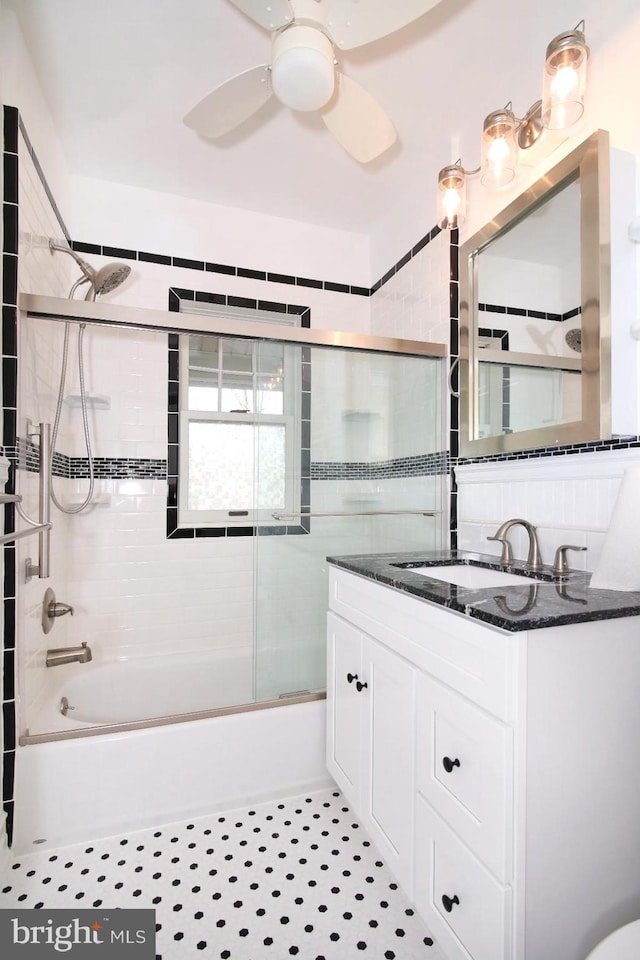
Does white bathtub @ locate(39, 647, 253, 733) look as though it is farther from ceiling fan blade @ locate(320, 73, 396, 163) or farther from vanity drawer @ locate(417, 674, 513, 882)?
ceiling fan blade @ locate(320, 73, 396, 163)

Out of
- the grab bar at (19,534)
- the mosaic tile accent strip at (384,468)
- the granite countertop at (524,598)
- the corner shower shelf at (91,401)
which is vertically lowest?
the granite countertop at (524,598)

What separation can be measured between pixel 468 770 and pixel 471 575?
726mm

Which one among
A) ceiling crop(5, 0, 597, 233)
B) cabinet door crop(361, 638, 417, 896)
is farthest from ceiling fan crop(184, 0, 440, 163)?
cabinet door crop(361, 638, 417, 896)

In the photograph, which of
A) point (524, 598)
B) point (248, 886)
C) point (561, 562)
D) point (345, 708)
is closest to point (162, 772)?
point (248, 886)

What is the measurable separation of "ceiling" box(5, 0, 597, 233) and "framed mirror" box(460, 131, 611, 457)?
0.42 metres

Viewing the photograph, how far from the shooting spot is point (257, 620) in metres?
1.88

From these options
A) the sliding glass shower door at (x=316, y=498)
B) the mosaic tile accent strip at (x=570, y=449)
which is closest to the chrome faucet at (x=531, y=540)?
the mosaic tile accent strip at (x=570, y=449)

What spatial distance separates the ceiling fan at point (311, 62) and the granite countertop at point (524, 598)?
1.36 metres

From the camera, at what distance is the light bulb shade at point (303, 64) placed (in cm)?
122

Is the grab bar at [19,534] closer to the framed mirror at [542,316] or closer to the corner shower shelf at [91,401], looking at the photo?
the corner shower shelf at [91,401]

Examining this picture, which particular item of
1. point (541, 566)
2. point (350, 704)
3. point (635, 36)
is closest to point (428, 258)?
point (635, 36)

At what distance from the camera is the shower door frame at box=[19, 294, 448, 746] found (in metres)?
1.60

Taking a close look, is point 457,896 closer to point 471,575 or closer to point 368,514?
point 471,575

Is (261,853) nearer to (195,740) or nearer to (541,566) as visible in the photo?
(195,740)
